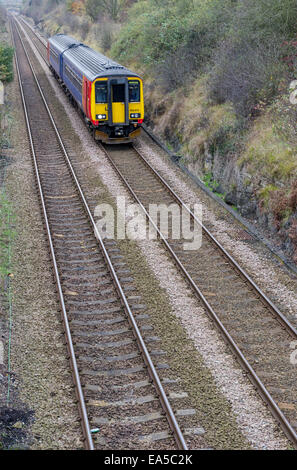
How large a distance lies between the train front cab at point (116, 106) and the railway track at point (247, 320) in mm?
6453

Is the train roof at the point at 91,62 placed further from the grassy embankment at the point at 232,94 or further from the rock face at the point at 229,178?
the rock face at the point at 229,178

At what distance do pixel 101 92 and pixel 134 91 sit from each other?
1.33m

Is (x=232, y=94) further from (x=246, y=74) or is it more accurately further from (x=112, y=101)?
(x=112, y=101)

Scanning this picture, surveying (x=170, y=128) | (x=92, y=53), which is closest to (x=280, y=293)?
(x=170, y=128)

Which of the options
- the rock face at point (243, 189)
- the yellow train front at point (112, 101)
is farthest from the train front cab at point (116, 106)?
the rock face at point (243, 189)

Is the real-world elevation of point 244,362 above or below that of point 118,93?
below

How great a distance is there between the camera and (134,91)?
67.4ft

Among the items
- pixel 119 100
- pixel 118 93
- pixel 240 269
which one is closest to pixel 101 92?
pixel 118 93

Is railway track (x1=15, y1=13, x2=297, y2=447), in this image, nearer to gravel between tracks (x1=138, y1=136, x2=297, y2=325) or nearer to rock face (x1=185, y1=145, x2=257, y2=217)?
gravel between tracks (x1=138, y1=136, x2=297, y2=325)

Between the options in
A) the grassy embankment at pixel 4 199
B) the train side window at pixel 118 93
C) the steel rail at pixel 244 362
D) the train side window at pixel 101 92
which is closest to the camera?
the steel rail at pixel 244 362

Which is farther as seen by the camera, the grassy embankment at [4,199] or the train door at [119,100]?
the train door at [119,100]

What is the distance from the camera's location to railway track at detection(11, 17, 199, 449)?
7492 mm

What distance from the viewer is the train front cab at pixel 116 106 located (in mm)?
20016
